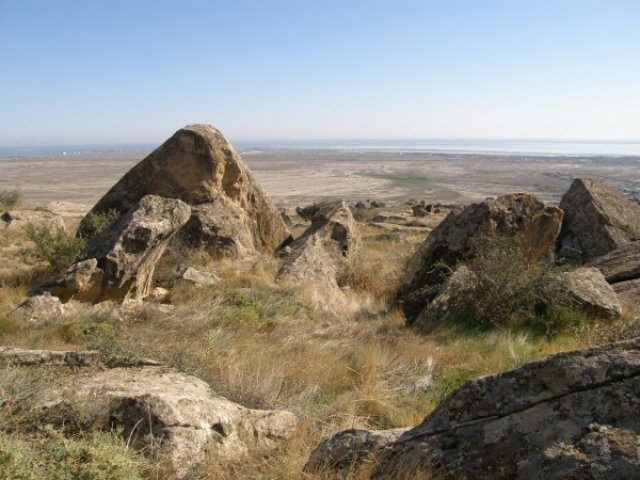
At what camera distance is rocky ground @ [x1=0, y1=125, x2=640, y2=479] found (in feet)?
7.84

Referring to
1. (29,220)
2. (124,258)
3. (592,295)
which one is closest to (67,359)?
(124,258)

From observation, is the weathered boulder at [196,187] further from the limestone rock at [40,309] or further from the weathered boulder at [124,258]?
the limestone rock at [40,309]

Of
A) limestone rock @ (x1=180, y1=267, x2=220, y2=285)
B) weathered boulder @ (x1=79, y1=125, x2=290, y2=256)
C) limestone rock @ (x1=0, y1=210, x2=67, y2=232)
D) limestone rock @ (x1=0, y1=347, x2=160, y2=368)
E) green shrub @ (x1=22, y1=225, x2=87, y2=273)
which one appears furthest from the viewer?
limestone rock @ (x1=0, y1=210, x2=67, y2=232)

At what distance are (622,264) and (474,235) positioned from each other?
96.4 inches

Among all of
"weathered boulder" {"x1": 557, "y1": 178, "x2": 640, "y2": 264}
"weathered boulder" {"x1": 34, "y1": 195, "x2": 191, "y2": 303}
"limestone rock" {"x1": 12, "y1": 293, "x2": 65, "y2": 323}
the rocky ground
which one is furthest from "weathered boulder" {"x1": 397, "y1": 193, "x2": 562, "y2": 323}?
"limestone rock" {"x1": 12, "y1": 293, "x2": 65, "y2": 323}

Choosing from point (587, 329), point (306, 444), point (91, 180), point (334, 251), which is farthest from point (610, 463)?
point (91, 180)

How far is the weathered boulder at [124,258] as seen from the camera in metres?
7.04

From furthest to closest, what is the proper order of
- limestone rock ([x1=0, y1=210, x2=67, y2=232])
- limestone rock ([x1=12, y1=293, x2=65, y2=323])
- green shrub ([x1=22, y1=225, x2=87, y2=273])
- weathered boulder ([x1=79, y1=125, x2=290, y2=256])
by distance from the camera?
1. limestone rock ([x1=0, y1=210, x2=67, y2=232])
2. weathered boulder ([x1=79, y1=125, x2=290, y2=256])
3. green shrub ([x1=22, y1=225, x2=87, y2=273])
4. limestone rock ([x1=12, y1=293, x2=65, y2=323])

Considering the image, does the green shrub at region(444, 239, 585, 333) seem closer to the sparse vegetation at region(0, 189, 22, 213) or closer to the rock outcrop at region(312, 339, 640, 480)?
the rock outcrop at region(312, 339, 640, 480)

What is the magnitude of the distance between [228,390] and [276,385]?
0.68 metres

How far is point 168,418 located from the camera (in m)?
2.93

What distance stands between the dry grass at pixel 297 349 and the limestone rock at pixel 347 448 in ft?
0.28

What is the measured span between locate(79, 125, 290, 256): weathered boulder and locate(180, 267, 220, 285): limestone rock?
171 cm

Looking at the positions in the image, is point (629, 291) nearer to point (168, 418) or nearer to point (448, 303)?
point (448, 303)
